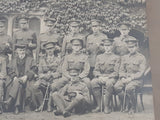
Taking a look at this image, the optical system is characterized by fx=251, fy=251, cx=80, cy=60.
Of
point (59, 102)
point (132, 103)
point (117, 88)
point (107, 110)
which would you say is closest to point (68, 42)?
point (59, 102)

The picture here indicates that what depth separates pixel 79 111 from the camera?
5.98 meters

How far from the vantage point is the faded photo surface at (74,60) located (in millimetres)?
6027

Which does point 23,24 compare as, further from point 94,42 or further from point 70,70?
point 94,42

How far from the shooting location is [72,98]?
6070 mm

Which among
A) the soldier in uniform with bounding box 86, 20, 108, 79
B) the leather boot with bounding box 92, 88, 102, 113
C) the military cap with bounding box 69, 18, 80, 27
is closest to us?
the leather boot with bounding box 92, 88, 102, 113

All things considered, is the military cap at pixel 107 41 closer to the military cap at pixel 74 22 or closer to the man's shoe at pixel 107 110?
the military cap at pixel 74 22

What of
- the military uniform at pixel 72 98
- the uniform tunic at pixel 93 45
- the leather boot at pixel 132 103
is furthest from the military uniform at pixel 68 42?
the leather boot at pixel 132 103

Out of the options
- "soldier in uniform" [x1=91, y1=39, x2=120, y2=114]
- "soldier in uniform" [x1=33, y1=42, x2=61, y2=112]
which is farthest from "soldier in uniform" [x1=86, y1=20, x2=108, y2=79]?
"soldier in uniform" [x1=33, y1=42, x2=61, y2=112]

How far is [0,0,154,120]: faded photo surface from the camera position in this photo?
6027mm

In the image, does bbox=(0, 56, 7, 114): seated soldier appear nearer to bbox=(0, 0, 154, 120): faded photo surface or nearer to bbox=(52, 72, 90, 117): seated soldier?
bbox=(0, 0, 154, 120): faded photo surface

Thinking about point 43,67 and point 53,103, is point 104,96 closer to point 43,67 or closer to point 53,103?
point 53,103

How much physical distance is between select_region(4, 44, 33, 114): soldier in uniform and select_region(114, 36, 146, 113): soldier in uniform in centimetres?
229

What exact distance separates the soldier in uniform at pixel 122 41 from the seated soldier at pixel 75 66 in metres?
0.86

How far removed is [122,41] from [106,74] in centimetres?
100
